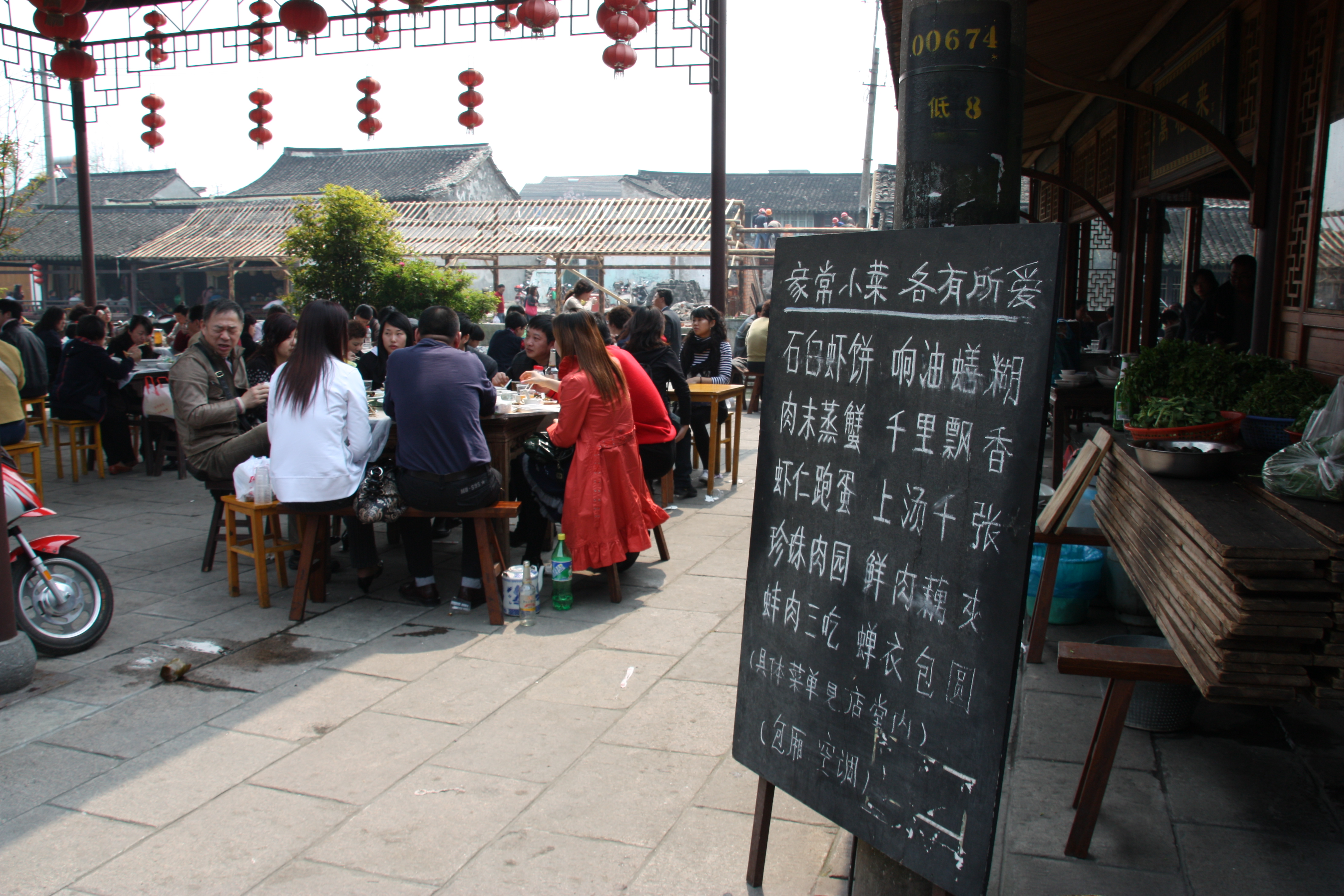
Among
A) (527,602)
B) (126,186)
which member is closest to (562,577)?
(527,602)

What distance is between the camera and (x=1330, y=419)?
101 inches

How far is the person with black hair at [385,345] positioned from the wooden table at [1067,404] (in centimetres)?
444

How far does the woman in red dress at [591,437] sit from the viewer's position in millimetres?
4715

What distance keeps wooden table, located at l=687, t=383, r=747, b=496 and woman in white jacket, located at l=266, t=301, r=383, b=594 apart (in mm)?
3338

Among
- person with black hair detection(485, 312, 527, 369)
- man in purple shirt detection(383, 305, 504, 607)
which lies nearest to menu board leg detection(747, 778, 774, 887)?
man in purple shirt detection(383, 305, 504, 607)

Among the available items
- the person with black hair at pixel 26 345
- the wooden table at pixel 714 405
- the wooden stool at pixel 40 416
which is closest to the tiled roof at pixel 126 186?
the wooden stool at pixel 40 416

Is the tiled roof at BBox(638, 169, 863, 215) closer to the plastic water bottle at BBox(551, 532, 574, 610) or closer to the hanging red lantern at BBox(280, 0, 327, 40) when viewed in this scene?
the hanging red lantern at BBox(280, 0, 327, 40)

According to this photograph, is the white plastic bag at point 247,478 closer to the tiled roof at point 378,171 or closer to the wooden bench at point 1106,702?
the wooden bench at point 1106,702

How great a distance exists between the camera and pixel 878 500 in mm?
2145

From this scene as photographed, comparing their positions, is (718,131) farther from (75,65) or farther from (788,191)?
(788,191)

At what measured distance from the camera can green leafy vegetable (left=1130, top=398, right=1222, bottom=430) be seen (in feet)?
9.93

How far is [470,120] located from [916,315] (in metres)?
9.73

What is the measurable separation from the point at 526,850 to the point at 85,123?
14130 millimetres

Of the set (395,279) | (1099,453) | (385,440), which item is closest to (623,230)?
(395,279)
